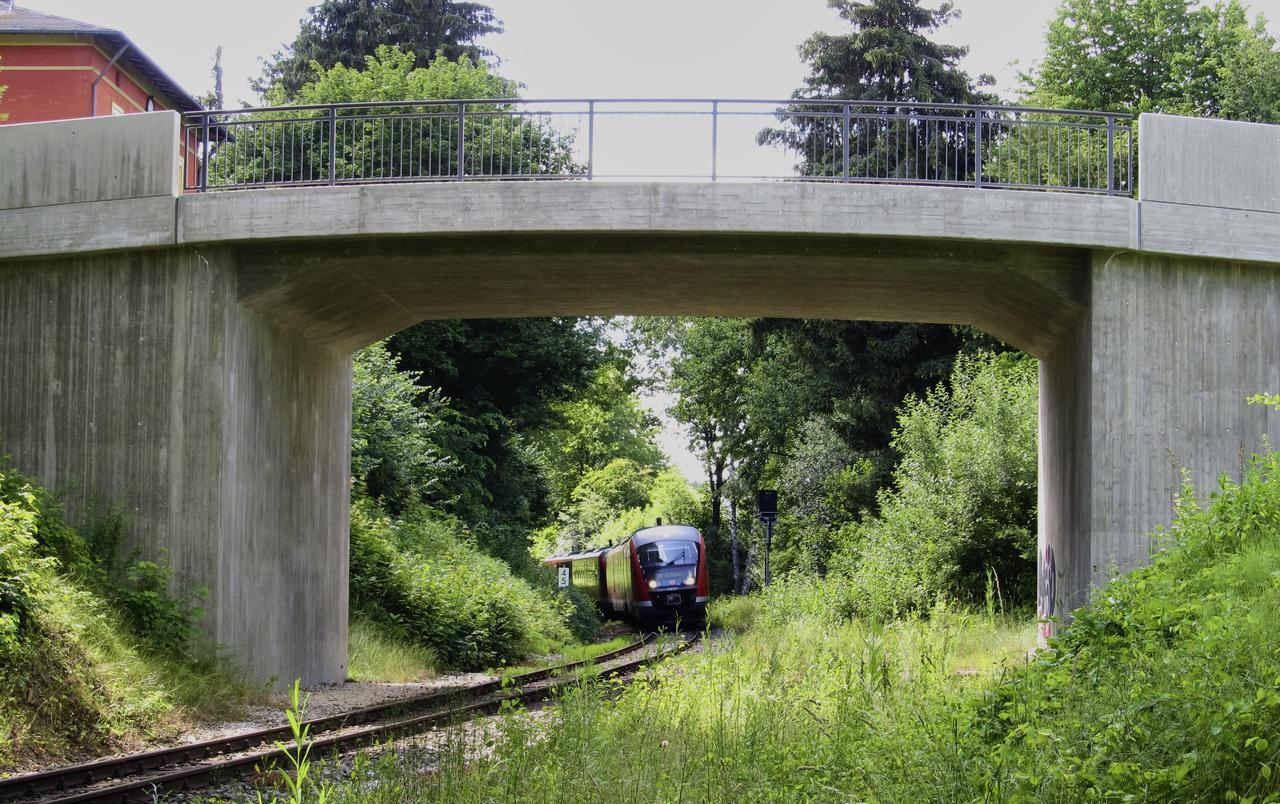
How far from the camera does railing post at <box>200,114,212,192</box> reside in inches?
606

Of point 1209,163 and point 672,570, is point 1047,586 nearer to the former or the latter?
point 1209,163

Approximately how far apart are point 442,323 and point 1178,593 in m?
Answer: 25.1

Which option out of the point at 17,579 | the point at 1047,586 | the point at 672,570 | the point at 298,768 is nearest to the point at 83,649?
the point at 17,579

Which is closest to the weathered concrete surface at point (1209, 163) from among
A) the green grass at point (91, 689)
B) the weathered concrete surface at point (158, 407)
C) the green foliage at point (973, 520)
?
the green foliage at point (973, 520)

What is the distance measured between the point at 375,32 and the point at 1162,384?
128ft

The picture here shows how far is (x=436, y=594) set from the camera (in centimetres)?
2148

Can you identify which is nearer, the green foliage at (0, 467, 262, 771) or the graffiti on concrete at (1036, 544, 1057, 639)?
the green foliage at (0, 467, 262, 771)

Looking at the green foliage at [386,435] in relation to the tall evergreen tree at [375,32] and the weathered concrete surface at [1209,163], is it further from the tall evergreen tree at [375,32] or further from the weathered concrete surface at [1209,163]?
the tall evergreen tree at [375,32]

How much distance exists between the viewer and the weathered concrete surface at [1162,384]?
13852 mm

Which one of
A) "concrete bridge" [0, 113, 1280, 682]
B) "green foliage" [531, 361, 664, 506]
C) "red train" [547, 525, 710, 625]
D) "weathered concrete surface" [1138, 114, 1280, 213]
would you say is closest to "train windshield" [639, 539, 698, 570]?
"red train" [547, 525, 710, 625]

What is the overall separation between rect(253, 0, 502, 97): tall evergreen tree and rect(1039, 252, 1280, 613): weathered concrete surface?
120 feet

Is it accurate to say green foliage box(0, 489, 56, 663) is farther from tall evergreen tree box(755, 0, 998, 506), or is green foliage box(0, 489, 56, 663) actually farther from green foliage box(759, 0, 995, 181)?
green foliage box(759, 0, 995, 181)

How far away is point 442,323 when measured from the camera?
32.0 m

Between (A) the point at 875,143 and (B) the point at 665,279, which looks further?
(A) the point at 875,143
